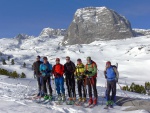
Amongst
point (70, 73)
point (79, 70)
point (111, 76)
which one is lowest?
point (111, 76)

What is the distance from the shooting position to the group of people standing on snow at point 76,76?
14117 mm

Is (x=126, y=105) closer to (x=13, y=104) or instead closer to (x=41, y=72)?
(x=41, y=72)

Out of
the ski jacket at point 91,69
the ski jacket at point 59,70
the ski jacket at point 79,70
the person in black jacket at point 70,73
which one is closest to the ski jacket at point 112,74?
the ski jacket at point 91,69

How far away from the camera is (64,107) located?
44.1 ft

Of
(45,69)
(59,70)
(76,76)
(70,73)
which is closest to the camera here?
(76,76)

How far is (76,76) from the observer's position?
14.6 m

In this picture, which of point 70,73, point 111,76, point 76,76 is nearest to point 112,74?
point 111,76

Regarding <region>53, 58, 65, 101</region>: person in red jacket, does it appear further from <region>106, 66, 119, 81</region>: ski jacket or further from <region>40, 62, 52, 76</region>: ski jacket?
<region>106, 66, 119, 81</region>: ski jacket

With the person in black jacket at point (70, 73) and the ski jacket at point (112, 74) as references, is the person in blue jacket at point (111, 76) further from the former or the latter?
the person in black jacket at point (70, 73)

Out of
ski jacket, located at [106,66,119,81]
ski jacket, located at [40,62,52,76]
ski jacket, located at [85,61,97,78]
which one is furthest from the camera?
ski jacket, located at [40,62,52,76]

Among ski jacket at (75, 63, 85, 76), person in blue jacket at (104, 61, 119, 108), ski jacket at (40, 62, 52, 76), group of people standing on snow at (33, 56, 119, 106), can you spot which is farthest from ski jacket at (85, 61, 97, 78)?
ski jacket at (40, 62, 52, 76)

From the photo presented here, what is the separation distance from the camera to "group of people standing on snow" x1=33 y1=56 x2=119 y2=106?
1412cm

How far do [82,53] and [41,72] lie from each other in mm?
157226

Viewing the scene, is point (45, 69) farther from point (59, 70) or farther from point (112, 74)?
point (112, 74)
